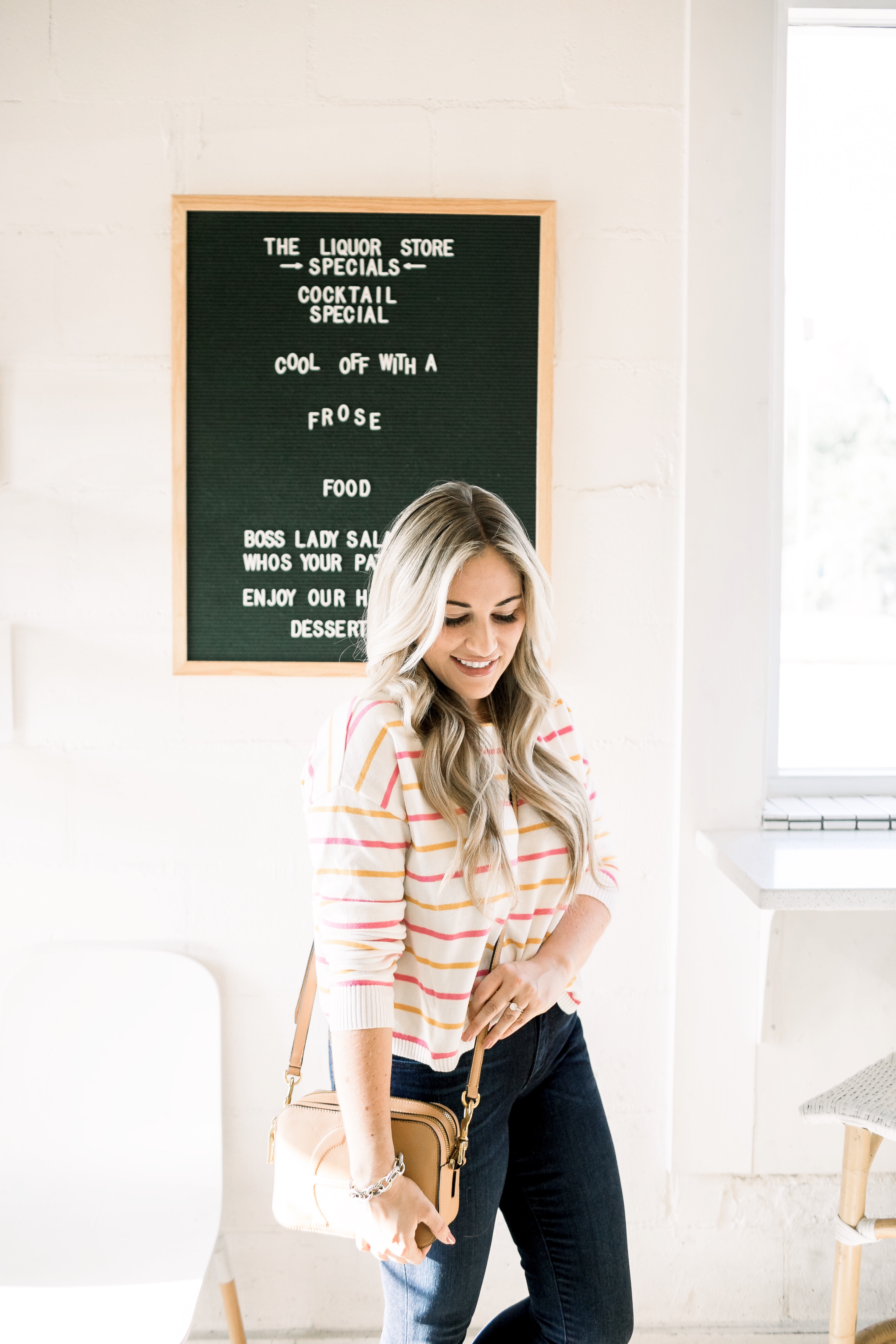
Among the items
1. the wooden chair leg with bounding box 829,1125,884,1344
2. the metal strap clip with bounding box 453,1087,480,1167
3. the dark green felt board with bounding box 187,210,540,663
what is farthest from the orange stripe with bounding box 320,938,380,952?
the wooden chair leg with bounding box 829,1125,884,1344

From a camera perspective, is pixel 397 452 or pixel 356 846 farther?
pixel 397 452

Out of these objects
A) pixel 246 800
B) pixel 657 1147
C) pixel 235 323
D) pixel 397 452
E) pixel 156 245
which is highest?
pixel 156 245

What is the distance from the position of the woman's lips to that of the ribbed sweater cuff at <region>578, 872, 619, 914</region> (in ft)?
0.98

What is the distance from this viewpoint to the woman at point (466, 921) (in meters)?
1.02

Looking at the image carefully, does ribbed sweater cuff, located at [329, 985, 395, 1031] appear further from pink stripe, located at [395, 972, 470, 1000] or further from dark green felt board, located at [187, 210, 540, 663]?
dark green felt board, located at [187, 210, 540, 663]

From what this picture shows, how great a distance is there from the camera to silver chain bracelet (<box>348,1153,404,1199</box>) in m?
1.00

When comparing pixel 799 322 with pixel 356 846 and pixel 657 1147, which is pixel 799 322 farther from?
pixel 657 1147

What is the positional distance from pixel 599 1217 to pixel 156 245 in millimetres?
1577

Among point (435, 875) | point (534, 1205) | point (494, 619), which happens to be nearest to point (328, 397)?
point (494, 619)

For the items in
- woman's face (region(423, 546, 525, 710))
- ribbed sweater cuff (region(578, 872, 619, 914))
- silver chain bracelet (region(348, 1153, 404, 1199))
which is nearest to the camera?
silver chain bracelet (region(348, 1153, 404, 1199))

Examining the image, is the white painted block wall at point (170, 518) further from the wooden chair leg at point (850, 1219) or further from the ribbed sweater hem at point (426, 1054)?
the ribbed sweater hem at point (426, 1054)

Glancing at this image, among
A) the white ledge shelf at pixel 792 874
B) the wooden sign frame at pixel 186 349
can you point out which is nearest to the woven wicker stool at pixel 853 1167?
the white ledge shelf at pixel 792 874

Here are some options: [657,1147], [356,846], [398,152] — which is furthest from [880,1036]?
[398,152]

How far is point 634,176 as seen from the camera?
5.30 ft
